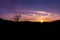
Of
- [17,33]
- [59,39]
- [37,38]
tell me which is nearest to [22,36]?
[17,33]

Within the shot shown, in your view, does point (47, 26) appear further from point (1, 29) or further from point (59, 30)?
point (1, 29)

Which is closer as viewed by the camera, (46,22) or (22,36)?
(22,36)

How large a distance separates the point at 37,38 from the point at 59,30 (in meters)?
2.12

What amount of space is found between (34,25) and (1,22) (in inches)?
135

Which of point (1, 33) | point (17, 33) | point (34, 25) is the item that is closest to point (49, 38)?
point (34, 25)

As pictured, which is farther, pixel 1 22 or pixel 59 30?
pixel 1 22

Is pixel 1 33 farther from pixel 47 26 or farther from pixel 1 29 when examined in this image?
pixel 47 26

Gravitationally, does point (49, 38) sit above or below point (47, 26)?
below

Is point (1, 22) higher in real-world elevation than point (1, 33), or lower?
higher

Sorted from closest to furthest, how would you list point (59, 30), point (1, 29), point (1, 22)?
point (59, 30) < point (1, 29) < point (1, 22)

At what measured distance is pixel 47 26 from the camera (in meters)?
14.1

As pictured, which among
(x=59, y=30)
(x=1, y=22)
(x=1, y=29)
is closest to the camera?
(x=59, y=30)

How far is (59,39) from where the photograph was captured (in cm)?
1340

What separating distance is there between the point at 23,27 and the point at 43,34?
82.6 inches
